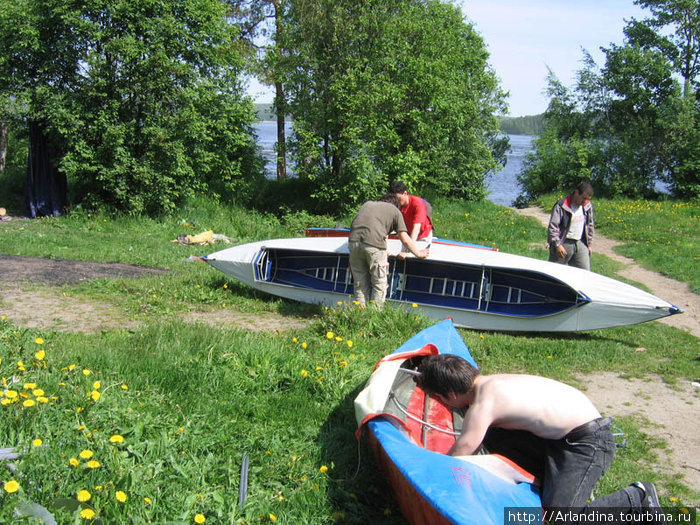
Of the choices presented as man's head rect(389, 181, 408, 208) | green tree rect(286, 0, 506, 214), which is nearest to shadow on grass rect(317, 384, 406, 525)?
man's head rect(389, 181, 408, 208)

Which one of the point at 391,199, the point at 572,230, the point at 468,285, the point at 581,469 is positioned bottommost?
the point at 581,469

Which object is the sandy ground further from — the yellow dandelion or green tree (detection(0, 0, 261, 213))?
green tree (detection(0, 0, 261, 213))

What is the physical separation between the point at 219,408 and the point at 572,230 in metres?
6.05

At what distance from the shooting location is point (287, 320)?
843cm

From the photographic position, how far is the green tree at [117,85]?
15.0 meters

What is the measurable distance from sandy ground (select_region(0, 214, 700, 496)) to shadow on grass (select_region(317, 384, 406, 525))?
6.92ft

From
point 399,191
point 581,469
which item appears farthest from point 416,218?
point 581,469

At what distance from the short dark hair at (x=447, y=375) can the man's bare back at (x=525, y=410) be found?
134mm

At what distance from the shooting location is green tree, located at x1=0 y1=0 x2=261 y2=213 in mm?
15008

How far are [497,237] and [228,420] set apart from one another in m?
11.9

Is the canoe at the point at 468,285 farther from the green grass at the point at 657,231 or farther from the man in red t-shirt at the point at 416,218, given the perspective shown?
the green grass at the point at 657,231

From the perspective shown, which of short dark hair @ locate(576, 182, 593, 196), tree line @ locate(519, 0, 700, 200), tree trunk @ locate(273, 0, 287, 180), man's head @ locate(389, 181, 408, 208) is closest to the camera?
man's head @ locate(389, 181, 408, 208)

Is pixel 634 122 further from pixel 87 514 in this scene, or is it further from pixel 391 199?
pixel 87 514

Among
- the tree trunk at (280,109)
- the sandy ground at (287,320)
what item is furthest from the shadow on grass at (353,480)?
the tree trunk at (280,109)
